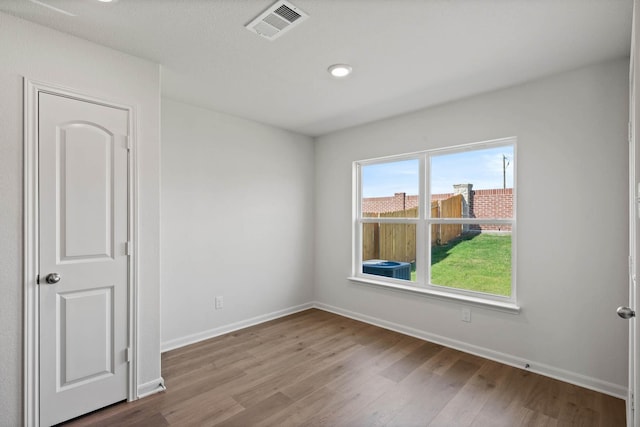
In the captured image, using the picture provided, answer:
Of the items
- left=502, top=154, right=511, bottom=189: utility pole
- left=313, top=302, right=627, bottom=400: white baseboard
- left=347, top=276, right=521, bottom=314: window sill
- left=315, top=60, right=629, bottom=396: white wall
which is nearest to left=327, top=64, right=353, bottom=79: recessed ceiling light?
left=315, top=60, right=629, bottom=396: white wall

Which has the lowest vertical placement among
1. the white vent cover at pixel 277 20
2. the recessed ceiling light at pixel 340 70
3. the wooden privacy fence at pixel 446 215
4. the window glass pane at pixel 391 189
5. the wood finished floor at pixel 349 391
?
the wood finished floor at pixel 349 391

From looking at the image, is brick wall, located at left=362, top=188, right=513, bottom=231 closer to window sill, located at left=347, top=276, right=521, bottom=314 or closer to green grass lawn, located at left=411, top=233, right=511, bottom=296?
green grass lawn, located at left=411, top=233, right=511, bottom=296

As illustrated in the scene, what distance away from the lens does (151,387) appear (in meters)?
2.39

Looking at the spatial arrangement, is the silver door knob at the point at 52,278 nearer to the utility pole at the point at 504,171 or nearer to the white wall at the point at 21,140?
the white wall at the point at 21,140

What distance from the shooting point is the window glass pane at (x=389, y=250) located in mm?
3740

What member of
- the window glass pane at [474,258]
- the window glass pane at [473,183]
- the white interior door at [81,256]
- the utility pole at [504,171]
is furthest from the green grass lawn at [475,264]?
the white interior door at [81,256]

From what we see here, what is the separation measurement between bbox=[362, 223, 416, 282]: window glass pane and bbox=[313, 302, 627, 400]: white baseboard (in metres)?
0.57

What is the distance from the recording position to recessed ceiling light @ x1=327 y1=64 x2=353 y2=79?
2481mm

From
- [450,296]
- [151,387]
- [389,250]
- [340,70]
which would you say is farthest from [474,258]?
[151,387]

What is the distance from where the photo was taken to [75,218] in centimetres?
208

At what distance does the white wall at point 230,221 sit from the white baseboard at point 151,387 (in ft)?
2.56

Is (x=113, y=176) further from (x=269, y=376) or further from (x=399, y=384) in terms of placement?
(x=399, y=384)

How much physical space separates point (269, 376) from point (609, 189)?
2987 mm

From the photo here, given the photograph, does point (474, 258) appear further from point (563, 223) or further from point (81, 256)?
point (81, 256)
